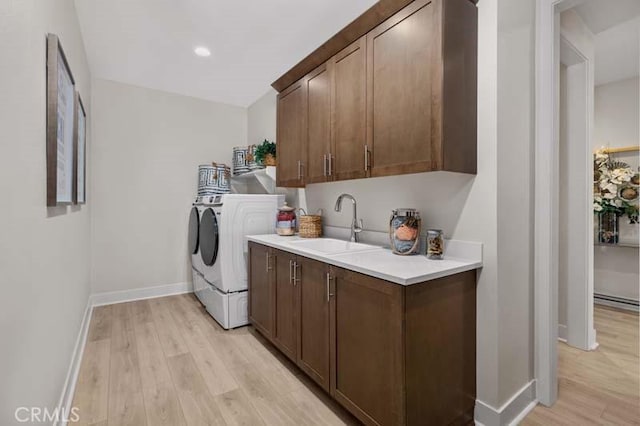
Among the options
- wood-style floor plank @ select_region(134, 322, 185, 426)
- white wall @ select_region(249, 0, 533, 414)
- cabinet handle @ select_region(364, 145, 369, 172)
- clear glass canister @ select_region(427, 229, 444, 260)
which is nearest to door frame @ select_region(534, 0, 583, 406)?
white wall @ select_region(249, 0, 533, 414)

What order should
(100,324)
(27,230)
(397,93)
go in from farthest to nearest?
(100,324), (397,93), (27,230)

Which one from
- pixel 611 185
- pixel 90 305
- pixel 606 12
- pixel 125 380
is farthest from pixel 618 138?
pixel 90 305

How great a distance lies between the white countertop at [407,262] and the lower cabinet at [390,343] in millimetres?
37

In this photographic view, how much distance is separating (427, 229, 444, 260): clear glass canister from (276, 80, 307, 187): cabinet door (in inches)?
46.5

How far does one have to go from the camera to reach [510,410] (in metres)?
1.58

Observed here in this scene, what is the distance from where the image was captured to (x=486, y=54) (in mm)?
1541

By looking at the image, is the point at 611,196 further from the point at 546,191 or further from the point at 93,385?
the point at 93,385

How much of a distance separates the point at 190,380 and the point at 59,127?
64.4 inches

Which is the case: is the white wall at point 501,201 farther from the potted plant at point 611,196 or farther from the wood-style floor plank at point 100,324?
the wood-style floor plank at point 100,324

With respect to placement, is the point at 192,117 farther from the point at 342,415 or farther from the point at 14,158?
the point at 342,415

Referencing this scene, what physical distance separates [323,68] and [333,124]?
1.44 ft

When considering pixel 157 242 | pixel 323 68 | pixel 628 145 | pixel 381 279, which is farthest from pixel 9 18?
pixel 628 145

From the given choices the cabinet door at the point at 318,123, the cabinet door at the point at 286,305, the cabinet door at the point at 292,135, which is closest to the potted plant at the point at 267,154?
the cabinet door at the point at 292,135

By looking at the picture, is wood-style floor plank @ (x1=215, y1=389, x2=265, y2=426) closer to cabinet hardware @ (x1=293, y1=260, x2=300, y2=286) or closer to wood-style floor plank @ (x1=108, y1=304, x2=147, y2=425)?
wood-style floor plank @ (x1=108, y1=304, x2=147, y2=425)
